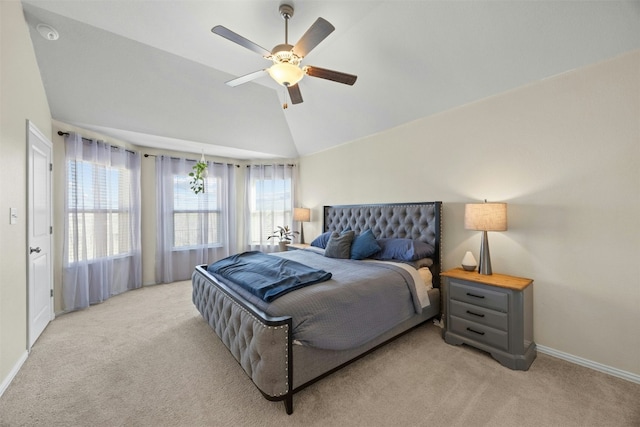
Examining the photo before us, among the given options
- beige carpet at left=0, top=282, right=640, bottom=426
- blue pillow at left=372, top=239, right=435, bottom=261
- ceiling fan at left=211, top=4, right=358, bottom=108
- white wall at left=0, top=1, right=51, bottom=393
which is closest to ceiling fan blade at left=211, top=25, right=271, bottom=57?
ceiling fan at left=211, top=4, right=358, bottom=108

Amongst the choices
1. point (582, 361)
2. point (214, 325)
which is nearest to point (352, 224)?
point (214, 325)

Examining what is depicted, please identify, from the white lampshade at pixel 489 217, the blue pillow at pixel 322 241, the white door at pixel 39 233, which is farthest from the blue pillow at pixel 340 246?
the white door at pixel 39 233

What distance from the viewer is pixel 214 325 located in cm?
250

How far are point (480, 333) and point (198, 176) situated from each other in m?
4.66

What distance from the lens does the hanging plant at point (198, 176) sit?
446 centimetres

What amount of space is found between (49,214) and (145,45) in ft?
7.60

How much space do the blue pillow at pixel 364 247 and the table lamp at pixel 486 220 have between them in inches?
43.3

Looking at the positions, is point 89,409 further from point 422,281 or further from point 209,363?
point 422,281

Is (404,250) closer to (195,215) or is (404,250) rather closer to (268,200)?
(268,200)

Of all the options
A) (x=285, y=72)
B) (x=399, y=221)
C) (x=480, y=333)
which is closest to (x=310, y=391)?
(x=480, y=333)

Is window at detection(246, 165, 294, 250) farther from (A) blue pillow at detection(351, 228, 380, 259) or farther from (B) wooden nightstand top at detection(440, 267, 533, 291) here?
(B) wooden nightstand top at detection(440, 267, 533, 291)

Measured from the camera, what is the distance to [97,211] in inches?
146

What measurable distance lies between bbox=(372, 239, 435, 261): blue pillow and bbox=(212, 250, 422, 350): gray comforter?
322 millimetres

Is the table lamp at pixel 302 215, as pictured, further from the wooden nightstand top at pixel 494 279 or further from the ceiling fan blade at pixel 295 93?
the wooden nightstand top at pixel 494 279
